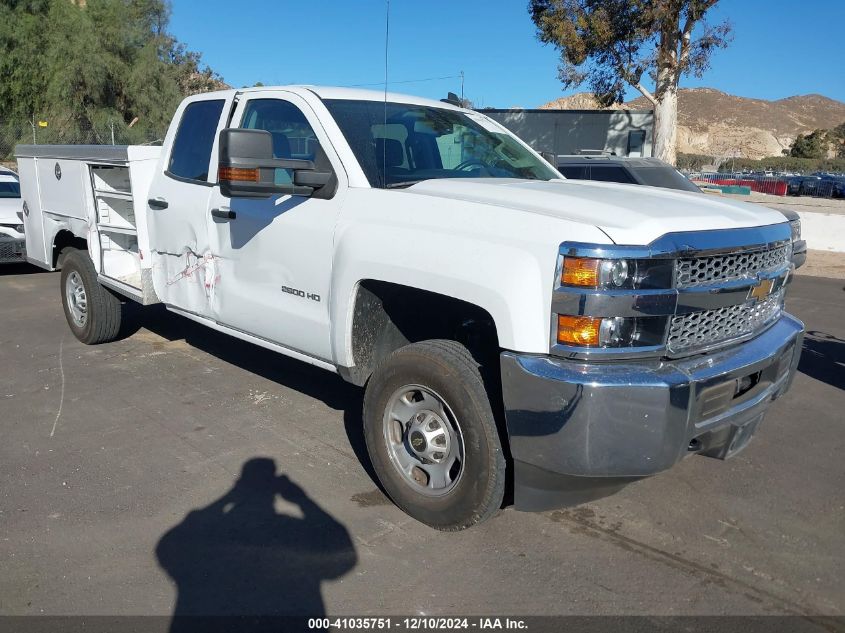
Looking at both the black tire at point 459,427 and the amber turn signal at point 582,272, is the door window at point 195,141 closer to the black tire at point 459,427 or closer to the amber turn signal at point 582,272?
the black tire at point 459,427

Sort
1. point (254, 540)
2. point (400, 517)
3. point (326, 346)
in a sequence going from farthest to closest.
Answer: point (326, 346) < point (400, 517) < point (254, 540)

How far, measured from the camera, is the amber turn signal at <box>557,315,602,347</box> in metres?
3.00

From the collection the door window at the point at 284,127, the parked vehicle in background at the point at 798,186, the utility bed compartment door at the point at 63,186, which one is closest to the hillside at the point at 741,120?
the parked vehicle in background at the point at 798,186

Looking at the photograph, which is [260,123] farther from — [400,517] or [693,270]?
[693,270]

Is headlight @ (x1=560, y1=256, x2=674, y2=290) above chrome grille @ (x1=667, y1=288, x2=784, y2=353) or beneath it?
above

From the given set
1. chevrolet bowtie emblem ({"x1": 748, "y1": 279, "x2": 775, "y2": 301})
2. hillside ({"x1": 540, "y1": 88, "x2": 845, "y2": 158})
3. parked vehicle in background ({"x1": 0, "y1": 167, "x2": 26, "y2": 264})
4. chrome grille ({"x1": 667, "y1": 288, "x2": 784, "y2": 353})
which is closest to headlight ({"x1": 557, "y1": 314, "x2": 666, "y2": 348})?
chrome grille ({"x1": 667, "y1": 288, "x2": 784, "y2": 353})

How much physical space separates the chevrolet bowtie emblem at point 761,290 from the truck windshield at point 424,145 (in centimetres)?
162

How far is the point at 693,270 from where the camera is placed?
3174 millimetres

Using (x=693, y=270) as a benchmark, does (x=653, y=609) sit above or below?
below

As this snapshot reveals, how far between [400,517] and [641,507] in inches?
50.0

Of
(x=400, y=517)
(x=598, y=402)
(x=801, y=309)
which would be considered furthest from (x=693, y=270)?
(x=801, y=309)

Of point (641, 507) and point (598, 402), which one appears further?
point (641, 507)

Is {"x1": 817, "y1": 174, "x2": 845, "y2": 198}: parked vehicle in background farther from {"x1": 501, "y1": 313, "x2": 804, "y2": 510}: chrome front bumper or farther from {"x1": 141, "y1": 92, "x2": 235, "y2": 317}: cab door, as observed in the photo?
{"x1": 501, "y1": 313, "x2": 804, "y2": 510}: chrome front bumper

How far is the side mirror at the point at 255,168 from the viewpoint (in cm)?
382
